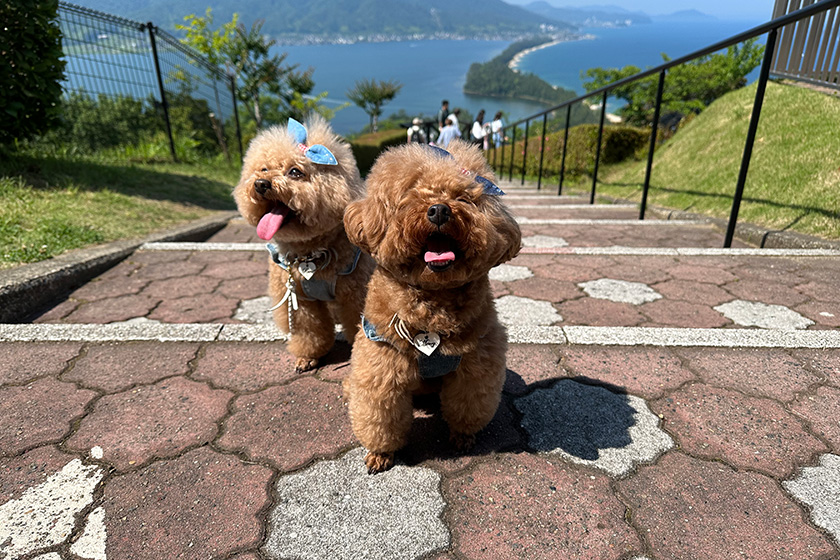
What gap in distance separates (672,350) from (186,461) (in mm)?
2246

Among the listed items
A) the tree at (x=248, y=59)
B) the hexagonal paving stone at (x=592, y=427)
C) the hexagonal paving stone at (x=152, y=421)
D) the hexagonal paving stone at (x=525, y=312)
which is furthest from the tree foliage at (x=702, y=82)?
the hexagonal paving stone at (x=152, y=421)

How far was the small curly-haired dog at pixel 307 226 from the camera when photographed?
202 cm

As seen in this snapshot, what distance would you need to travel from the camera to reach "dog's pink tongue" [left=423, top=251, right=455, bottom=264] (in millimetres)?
1350

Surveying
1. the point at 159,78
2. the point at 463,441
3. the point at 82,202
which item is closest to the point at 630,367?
the point at 463,441

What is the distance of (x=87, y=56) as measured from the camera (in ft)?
20.1

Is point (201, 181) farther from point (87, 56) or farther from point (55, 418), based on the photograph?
point (55, 418)

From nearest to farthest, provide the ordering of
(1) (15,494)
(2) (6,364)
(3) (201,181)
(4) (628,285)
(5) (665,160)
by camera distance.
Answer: (1) (15,494)
(2) (6,364)
(4) (628,285)
(3) (201,181)
(5) (665,160)

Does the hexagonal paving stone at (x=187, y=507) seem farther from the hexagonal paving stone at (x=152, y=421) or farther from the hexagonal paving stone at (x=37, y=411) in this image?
the hexagonal paving stone at (x=37, y=411)

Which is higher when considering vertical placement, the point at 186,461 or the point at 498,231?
the point at 498,231

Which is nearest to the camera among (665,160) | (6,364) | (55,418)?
(55,418)

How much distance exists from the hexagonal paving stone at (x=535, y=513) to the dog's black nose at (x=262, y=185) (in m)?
1.40

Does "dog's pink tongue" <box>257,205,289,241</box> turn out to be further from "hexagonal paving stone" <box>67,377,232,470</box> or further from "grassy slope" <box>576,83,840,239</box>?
"grassy slope" <box>576,83,840,239</box>

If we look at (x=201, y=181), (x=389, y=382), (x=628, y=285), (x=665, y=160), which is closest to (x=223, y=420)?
(x=389, y=382)

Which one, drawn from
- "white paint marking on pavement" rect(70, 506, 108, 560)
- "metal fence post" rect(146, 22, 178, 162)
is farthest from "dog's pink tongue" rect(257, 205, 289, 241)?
"metal fence post" rect(146, 22, 178, 162)
